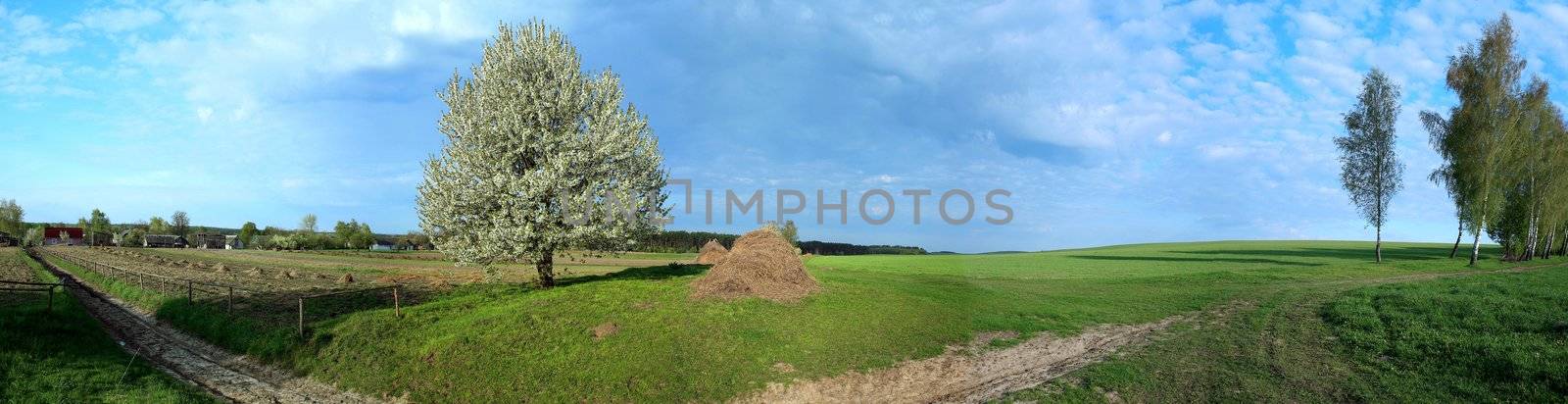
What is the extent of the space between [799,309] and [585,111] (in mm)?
14964

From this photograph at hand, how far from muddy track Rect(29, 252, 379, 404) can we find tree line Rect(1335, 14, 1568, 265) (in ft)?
217

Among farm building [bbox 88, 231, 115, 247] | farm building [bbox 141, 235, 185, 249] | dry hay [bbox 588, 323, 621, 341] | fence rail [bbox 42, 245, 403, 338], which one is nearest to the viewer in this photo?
dry hay [bbox 588, 323, 621, 341]

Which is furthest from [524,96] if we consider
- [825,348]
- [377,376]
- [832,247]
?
[832,247]

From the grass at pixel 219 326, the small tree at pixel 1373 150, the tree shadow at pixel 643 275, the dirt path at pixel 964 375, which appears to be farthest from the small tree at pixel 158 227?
the small tree at pixel 1373 150

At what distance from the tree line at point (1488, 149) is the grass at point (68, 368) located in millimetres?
69947

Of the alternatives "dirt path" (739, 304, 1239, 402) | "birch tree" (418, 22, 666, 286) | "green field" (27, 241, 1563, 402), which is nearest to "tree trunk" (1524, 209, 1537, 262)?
"green field" (27, 241, 1563, 402)

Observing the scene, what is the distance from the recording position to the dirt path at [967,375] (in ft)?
52.2

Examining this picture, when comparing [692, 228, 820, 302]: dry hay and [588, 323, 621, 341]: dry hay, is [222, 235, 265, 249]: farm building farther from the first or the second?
[588, 323, 621, 341]: dry hay

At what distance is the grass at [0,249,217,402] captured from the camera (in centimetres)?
1634

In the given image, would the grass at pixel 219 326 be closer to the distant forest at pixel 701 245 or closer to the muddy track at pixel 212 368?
the muddy track at pixel 212 368

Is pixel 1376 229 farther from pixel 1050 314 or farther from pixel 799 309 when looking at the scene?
pixel 799 309

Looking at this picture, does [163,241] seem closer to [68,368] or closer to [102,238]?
[102,238]

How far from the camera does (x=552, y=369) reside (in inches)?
695

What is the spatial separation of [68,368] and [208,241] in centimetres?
12743
